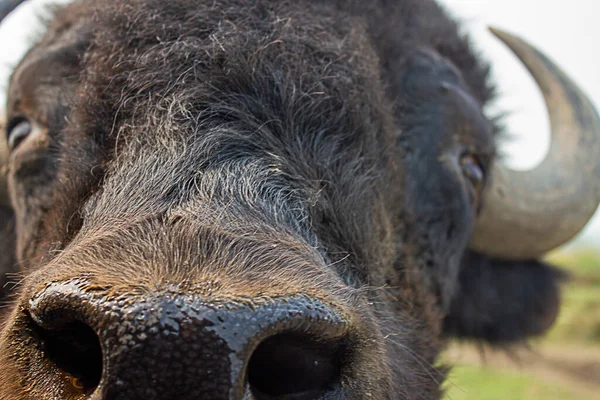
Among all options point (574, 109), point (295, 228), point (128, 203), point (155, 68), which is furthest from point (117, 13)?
point (574, 109)

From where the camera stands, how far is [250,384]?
1640 mm

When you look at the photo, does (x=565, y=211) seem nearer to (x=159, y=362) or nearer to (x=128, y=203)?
(x=128, y=203)

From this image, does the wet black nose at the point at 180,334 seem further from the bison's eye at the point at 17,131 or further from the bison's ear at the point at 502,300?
the bison's ear at the point at 502,300

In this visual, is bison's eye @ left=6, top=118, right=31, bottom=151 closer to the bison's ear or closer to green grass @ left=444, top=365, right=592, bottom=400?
the bison's ear

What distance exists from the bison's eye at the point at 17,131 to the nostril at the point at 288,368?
2493 mm

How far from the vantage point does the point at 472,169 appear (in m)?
3.90

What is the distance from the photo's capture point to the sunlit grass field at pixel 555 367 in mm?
11427

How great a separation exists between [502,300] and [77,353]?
413 cm

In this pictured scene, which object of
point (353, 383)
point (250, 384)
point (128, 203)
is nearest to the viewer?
point (250, 384)

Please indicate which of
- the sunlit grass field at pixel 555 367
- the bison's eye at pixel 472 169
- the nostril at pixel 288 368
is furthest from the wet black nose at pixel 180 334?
the sunlit grass field at pixel 555 367

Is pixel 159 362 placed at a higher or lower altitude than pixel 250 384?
higher

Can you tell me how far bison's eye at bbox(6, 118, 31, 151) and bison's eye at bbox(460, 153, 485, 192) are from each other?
2.66 metres

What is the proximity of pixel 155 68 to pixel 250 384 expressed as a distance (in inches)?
63.5

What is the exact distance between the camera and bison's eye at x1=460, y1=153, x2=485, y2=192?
12.6 ft
